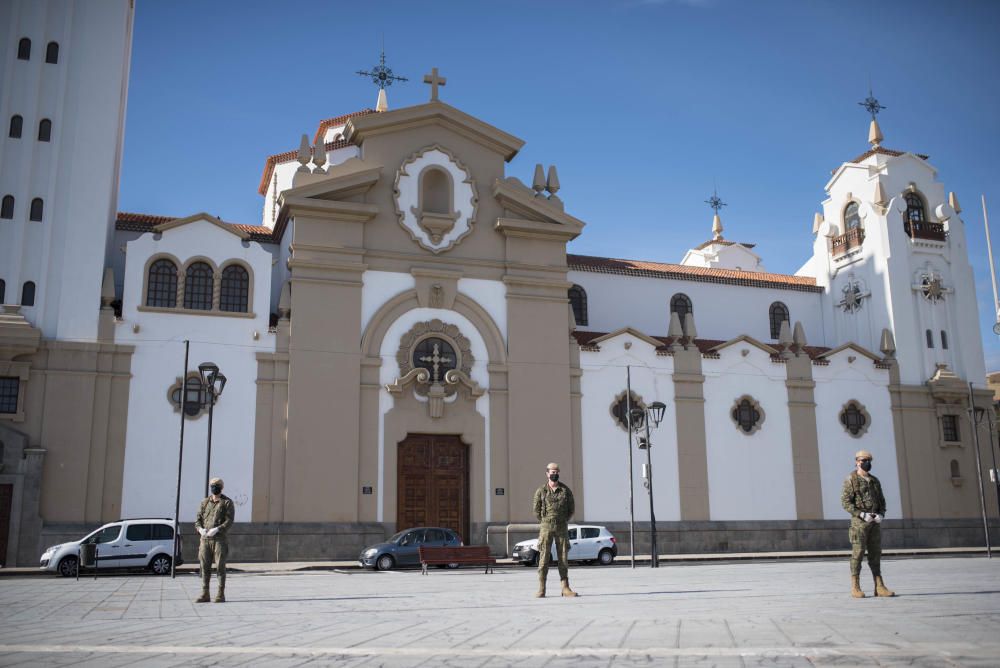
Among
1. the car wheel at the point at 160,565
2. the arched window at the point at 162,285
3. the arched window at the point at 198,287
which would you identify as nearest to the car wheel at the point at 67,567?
the car wheel at the point at 160,565

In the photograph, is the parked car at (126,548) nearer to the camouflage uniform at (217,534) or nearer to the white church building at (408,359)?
the white church building at (408,359)

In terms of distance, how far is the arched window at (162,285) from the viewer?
96.8 ft

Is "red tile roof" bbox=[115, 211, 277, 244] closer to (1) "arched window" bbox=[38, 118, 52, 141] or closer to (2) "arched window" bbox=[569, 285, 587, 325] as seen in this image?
(1) "arched window" bbox=[38, 118, 52, 141]

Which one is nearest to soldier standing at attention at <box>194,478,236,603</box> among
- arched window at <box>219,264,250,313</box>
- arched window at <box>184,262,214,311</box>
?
arched window at <box>184,262,214,311</box>

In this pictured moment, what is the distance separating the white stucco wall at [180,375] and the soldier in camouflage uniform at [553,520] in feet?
55.1

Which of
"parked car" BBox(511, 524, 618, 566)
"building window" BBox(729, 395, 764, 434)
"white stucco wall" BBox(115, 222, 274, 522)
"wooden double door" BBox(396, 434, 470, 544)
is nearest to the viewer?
"white stucco wall" BBox(115, 222, 274, 522)

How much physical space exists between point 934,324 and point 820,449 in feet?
27.4

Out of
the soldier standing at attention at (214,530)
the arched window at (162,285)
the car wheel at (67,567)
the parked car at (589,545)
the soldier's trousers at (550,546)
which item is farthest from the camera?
the arched window at (162,285)

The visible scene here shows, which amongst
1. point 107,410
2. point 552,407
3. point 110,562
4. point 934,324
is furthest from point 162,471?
point 934,324

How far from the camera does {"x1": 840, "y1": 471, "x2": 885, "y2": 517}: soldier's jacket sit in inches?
500

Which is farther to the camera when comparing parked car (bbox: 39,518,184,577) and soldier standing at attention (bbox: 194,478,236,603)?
parked car (bbox: 39,518,184,577)

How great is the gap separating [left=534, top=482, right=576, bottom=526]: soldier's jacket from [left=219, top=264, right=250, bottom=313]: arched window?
18.7 meters

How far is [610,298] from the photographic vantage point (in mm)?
38781

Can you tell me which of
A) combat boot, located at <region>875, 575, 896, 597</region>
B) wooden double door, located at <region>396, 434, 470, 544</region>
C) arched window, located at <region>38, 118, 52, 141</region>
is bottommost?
combat boot, located at <region>875, 575, 896, 597</region>
